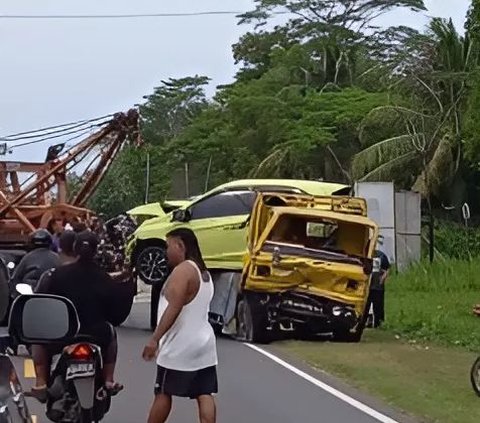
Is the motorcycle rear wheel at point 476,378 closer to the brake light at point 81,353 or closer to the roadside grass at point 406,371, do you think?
the roadside grass at point 406,371

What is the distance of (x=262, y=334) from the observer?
1855 centimetres

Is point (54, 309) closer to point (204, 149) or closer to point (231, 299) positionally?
point (231, 299)

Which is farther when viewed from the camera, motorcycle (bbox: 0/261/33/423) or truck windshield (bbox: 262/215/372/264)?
truck windshield (bbox: 262/215/372/264)

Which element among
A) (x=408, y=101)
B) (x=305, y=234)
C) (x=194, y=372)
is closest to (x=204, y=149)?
(x=408, y=101)

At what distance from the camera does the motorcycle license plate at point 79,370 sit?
335 inches

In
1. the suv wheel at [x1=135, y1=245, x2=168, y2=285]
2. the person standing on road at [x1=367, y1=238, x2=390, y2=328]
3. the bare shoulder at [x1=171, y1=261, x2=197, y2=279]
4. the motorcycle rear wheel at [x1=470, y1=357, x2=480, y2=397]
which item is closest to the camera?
the bare shoulder at [x1=171, y1=261, x2=197, y2=279]

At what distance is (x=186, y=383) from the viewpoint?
8922 mm

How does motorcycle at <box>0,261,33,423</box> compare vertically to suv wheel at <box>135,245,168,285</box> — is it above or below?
above

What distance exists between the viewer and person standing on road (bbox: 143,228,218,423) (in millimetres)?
8852

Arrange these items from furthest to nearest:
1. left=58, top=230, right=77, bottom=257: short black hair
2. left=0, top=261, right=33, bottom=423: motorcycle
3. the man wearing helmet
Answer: the man wearing helmet < left=58, top=230, right=77, bottom=257: short black hair < left=0, top=261, right=33, bottom=423: motorcycle

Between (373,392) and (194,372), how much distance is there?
4.69 metres

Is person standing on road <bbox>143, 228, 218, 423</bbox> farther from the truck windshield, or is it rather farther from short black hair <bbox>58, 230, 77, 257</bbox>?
the truck windshield

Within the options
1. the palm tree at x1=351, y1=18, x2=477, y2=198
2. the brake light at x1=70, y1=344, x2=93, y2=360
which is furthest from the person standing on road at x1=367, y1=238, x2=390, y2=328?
the palm tree at x1=351, y1=18, x2=477, y2=198

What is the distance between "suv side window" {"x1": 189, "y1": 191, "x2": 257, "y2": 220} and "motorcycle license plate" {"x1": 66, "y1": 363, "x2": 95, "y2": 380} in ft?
41.0
